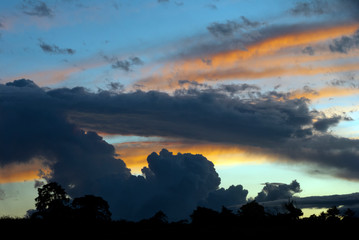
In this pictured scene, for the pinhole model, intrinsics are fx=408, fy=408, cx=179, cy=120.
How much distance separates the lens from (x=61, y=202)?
8750 cm

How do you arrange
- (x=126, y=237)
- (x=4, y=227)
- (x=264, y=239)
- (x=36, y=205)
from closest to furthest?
(x=264, y=239) → (x=126, y=237) → (x=4, y=227) → (x=36, y=205)

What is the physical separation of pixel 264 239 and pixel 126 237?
10.9m

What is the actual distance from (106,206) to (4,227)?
5317 cm

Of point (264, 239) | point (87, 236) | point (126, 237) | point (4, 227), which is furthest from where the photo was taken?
point (4, 227)

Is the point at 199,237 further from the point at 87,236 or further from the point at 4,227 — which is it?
the point at 4,227

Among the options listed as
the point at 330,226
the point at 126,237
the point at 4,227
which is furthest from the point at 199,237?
the point at 4,227

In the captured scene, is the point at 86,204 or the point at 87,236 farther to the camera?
the point at 86,204

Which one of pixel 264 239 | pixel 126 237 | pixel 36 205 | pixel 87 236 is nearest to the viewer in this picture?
pixel 264 239

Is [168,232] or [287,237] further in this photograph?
[168,232]

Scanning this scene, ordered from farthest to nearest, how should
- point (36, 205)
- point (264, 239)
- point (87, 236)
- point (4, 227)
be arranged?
1. point (36, 205)
2. point (4, 227)
3. point (87, 236)
4. point (264, 239)

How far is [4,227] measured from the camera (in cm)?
3806

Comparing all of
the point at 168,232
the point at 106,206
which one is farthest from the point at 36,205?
the point at 168,232

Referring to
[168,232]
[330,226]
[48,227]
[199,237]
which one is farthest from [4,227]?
[330,226]

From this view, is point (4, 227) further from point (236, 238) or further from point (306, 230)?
point (306, 230)
